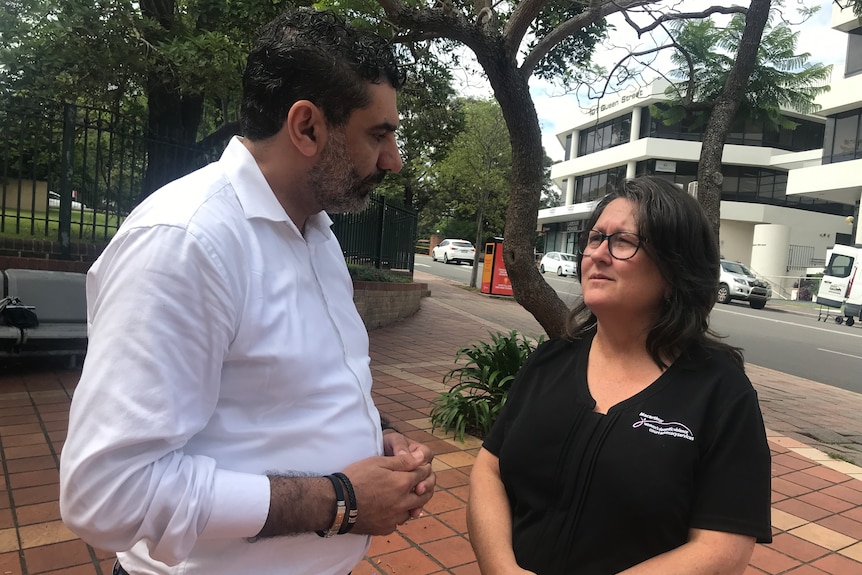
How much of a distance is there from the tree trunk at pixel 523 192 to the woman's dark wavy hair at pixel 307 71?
288cm

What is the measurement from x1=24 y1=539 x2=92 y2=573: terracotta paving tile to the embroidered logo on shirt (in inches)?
93.2

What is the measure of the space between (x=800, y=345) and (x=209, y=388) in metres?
13.1

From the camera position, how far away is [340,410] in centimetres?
126

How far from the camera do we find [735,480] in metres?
1.38

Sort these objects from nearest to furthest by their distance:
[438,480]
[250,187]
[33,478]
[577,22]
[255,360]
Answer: [255,360], [250,187], [33,478], [438,480], [577,22]

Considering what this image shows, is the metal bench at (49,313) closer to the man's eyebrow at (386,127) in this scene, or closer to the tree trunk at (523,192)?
the tree trunk at (523,192)

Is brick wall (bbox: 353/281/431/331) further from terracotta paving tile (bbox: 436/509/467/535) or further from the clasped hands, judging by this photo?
the clasped hands

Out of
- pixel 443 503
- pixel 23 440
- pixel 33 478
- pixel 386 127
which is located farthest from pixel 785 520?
pixel 23 440

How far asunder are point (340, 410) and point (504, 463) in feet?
2.14

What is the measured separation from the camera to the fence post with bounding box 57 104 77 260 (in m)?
6.01

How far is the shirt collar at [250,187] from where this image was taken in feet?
3.95

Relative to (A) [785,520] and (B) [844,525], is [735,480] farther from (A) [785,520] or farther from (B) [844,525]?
(B) [844,525]

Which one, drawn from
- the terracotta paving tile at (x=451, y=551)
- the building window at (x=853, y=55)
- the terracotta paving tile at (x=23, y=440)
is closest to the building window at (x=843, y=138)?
the building window at (x=853, y=55)

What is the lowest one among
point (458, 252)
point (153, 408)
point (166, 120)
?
point (153, 408)
